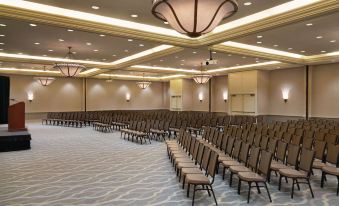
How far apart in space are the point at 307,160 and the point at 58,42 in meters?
9.65

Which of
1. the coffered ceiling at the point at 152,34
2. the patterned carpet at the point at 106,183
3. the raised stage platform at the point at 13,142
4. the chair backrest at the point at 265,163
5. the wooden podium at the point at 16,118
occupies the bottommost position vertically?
the patterned carpet at the point at 106,183

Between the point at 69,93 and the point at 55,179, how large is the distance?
19.3 metres

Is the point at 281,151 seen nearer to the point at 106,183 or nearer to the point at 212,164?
the point at 212,164

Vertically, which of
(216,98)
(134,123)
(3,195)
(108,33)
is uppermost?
(108,33)

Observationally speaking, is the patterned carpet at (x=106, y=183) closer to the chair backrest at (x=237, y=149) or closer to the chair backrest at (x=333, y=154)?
the chair backrest at (x=333, y=154)

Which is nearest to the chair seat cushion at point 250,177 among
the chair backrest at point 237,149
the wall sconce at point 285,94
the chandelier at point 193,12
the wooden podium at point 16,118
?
the chair backrest at point 237,149

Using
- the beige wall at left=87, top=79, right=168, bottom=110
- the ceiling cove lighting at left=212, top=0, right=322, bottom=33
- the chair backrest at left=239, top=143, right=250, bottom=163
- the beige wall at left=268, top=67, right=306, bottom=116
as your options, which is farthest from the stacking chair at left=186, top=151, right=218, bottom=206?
the beige wall at left=87, top=79, right=168, bottom=110

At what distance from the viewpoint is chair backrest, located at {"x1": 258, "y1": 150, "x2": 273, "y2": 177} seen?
5.06 metres

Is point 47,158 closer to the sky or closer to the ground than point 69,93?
closer to the ground

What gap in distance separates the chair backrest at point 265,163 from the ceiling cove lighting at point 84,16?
18.7ft

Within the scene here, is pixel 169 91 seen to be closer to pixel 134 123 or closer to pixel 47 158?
pixel 134 123

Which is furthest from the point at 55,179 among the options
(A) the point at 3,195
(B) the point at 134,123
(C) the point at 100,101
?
(C) the point at 100,101

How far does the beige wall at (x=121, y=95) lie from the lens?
84.2 feet

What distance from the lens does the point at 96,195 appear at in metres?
5.11
